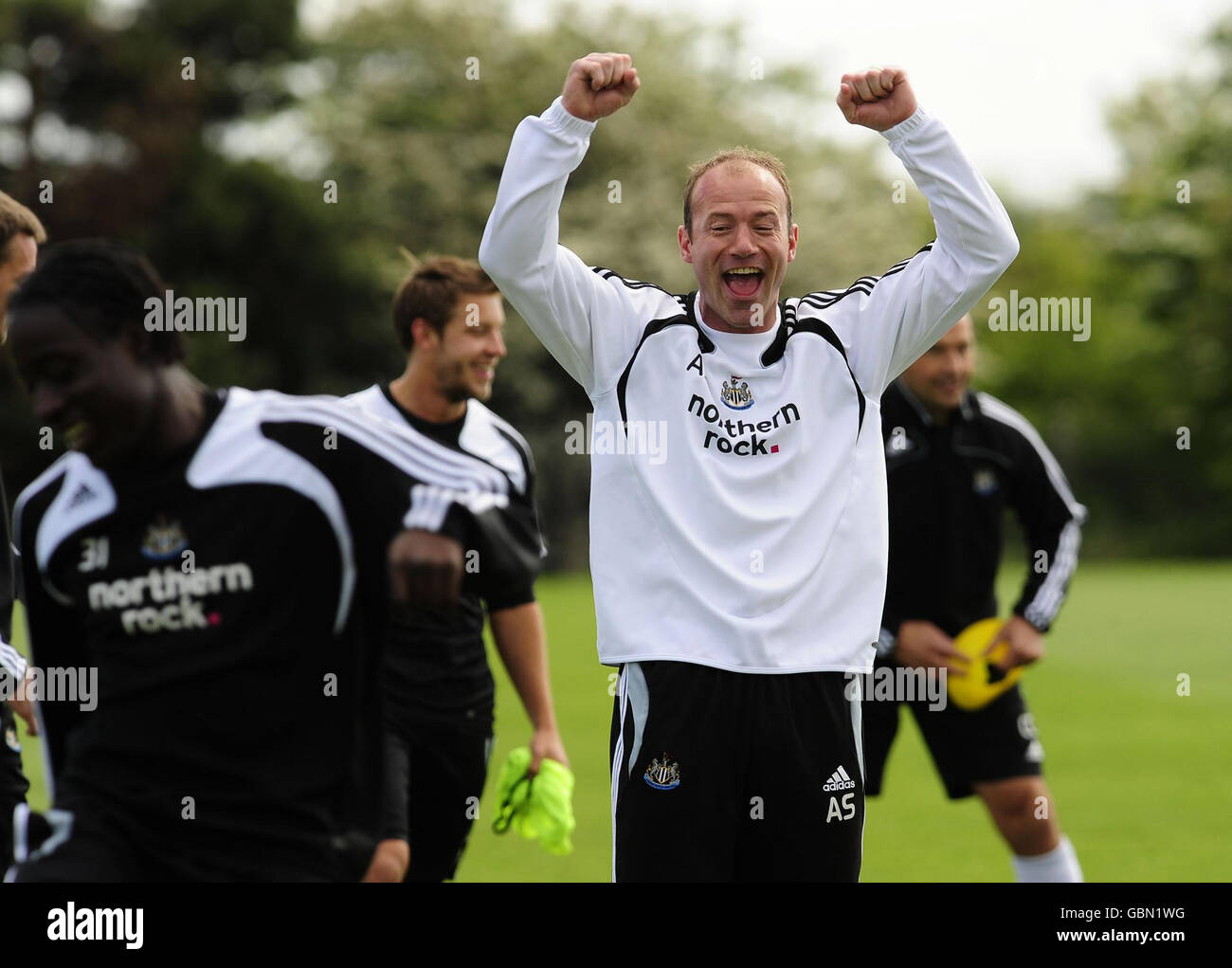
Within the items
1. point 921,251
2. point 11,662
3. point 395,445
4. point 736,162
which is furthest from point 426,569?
point 11,662

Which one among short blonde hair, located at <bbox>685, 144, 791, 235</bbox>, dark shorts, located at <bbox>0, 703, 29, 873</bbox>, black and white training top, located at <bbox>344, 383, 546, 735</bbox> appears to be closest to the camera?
short blonde hair, located at <bbox>685, 144, 791, 235</bbox>

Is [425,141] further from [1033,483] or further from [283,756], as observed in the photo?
[283,756]

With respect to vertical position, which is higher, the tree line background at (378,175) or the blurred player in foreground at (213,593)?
the tree line background at (378,175)

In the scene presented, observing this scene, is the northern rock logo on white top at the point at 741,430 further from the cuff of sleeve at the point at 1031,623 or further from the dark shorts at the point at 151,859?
the cuff of sleeve at the point at 1031,623

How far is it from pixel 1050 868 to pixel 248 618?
5.17 m

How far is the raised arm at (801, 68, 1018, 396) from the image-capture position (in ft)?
15.0

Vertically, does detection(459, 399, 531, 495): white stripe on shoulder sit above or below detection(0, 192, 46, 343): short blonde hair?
below

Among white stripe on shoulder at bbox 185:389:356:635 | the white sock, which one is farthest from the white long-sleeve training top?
the white sock

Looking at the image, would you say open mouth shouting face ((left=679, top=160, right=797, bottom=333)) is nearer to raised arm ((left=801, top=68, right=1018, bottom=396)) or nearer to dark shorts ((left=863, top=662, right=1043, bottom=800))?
raised arm ((left=801, top=68, right=1018, bottom=396))

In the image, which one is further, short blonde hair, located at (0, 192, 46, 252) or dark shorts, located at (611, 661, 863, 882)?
short blonde hair, located at (0, 192, 46, 252)

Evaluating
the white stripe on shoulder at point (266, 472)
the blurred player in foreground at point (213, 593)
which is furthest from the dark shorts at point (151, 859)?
the white stripe on shoulder at point (266, 472)

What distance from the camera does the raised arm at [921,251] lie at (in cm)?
458

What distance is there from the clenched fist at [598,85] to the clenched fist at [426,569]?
1.70m
